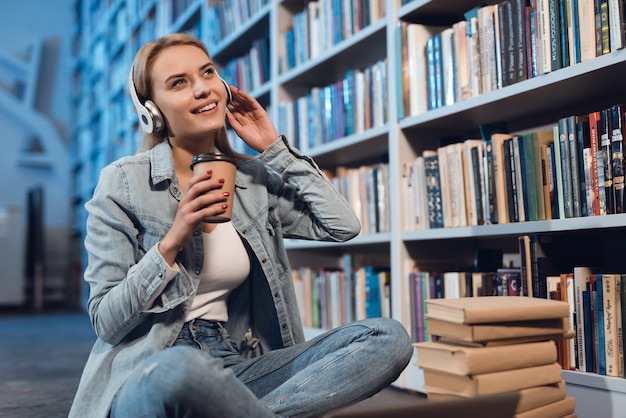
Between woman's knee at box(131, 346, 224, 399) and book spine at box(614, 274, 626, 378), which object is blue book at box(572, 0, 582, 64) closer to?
book spine at box(614, 274, 626, 378)

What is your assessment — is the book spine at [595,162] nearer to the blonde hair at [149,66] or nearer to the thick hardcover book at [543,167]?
the thick hardcover book at [543,167]

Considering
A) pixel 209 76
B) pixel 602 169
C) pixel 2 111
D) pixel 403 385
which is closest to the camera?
pixel 209 76

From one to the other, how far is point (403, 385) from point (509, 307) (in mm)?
1204

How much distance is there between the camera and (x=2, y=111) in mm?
7508

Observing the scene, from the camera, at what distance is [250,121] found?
1.66 m

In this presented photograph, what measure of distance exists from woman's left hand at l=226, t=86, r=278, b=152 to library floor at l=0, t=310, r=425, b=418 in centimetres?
64

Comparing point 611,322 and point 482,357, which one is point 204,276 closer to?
point 482,357

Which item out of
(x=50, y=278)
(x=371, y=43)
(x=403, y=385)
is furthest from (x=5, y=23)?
(x=403, y=385)

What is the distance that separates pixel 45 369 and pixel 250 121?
1.76 m

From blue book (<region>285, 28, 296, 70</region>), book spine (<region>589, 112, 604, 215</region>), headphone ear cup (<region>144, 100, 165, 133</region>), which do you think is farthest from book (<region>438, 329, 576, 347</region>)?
blue book (<region>285, 28, 296, 70</region>)

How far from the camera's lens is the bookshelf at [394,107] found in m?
1.79

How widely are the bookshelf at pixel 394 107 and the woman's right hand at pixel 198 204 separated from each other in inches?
36.7

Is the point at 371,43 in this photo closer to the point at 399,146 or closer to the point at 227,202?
the point at 399,146

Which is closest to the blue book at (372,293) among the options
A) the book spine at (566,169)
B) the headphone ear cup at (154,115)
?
the book spine at (566,169)
